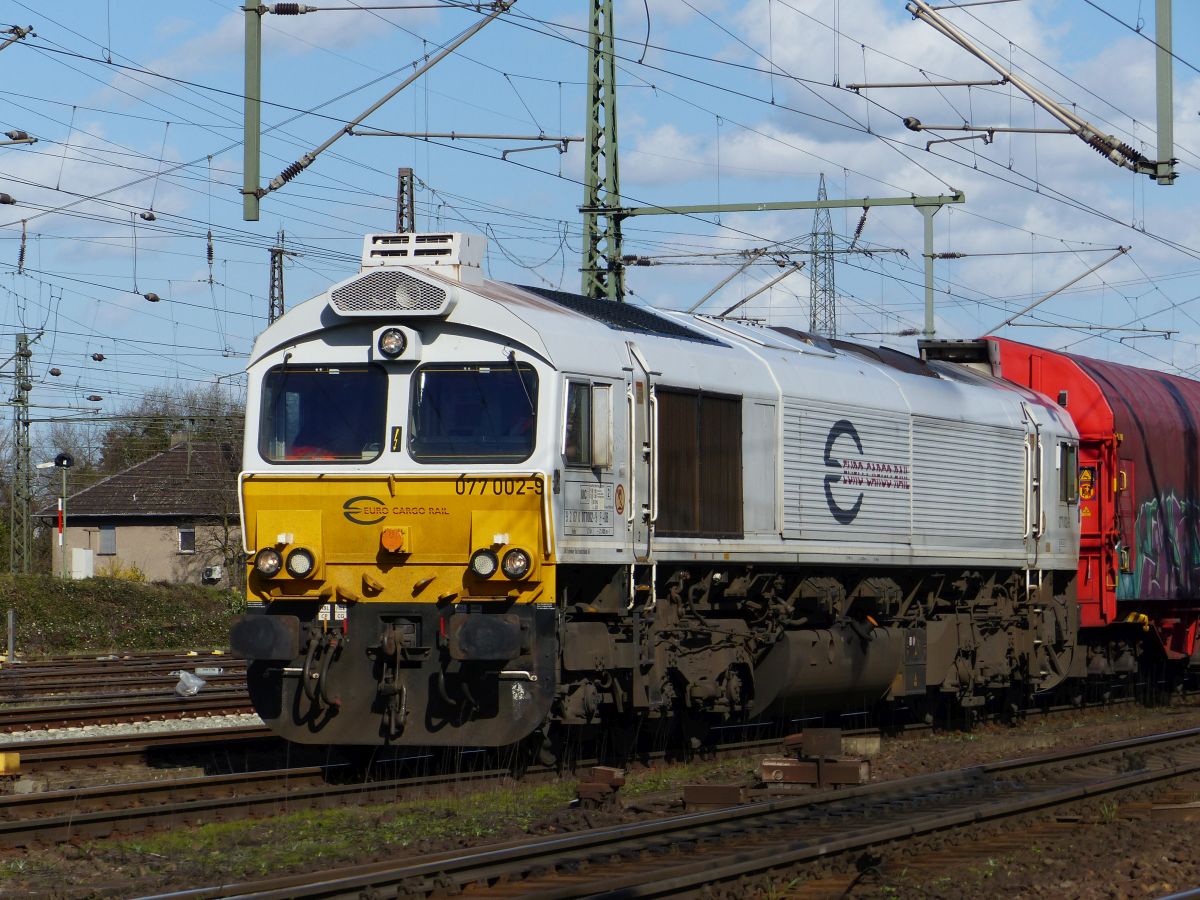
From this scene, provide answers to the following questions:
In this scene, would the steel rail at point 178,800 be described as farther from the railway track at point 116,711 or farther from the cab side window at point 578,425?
the railway track at point 116,711

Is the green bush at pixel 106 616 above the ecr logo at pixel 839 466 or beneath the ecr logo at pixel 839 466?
beneath

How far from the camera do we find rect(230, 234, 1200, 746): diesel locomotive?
12.8 meters

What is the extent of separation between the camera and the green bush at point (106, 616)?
127 ft

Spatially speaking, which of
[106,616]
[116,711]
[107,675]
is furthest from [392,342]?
[106,616]

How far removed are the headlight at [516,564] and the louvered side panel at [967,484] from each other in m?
6.47

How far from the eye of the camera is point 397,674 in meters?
12.8

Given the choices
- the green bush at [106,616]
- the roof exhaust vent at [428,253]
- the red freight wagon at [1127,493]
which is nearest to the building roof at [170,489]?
the green bush at [106,616]

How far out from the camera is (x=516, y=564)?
1265 cm

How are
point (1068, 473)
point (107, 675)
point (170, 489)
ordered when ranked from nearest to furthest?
point (1068, 473)
point (107, 675)
point (170, 489)

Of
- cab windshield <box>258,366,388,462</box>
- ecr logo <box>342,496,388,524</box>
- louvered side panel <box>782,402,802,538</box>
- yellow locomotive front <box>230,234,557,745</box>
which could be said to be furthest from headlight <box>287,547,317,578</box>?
louvered side panel <box>782,402,802,538</box>

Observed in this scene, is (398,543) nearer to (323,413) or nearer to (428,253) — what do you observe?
(323,413)

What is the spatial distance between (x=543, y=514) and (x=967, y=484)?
769 centimetres

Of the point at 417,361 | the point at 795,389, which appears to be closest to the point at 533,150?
the point at 795,389

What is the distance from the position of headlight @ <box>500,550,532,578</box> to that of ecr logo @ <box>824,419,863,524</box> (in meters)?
4.61
